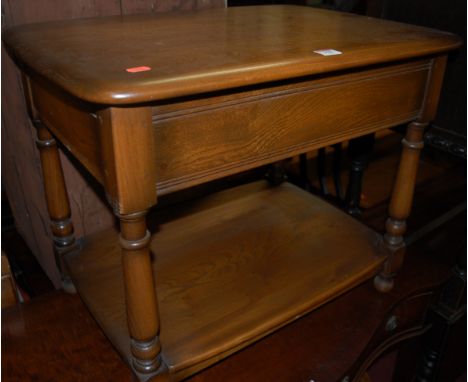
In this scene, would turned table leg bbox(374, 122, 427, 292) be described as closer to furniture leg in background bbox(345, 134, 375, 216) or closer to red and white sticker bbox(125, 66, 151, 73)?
furniture leg in background bbox(345, 134, 375, 216)

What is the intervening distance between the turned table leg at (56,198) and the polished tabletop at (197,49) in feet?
0.69

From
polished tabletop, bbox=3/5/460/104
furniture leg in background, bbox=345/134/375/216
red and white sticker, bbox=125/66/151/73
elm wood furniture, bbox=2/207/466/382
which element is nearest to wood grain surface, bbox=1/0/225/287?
polished tabletop, bbox=3/5/460/104

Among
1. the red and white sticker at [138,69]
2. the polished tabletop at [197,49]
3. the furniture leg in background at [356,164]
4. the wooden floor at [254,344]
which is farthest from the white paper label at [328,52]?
the furniture leg in background at [356,164]

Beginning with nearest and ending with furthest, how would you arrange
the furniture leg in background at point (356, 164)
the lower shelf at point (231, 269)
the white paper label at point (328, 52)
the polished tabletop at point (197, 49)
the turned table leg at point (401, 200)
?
1. the polished tabletop at point (197, 49)
2. the white paper label at point (328, 52)
3. the lower shelf at point (231, 269)
4. the turned table leg at point (401, 200)
5. the furniture leg in background at point (356, 164)

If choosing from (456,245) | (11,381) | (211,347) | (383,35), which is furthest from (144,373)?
(456,245)

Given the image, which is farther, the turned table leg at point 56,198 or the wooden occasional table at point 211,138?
the turned table leg at point 56,198

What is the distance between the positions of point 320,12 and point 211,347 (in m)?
0.75

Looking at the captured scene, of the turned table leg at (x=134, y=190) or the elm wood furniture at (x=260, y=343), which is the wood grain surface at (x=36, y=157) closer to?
the elm wood furniture at (x=260, y=343)

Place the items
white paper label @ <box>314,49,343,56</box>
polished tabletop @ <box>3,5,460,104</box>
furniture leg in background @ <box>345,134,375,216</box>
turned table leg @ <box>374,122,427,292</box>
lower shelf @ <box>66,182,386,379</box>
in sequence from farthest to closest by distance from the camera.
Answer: furniture leg in background @ <box>345,134,375,216</box>
turned table leg @ <box>374,122,427,292</box>
lower shelf @ <box>66,182,386,379</box>
white paper label @ <box>314,49,343,56</box>
polished tabletop @ <box>3,5,460,104</box>

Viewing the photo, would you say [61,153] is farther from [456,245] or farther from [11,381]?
[456,245]

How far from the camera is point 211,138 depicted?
68 cm

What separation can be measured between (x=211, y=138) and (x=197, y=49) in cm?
15

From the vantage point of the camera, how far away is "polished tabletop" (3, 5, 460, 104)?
0.59 m

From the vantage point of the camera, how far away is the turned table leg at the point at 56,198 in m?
0.95
